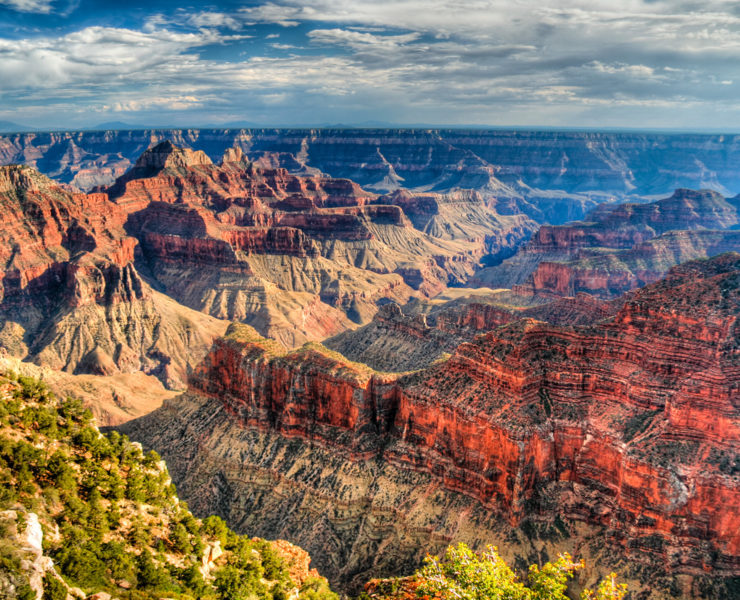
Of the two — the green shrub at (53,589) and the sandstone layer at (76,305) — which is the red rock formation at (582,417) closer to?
the green shrub at (53,589)

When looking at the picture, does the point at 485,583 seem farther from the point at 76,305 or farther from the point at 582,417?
the point at 76,305

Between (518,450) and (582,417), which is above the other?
(582,417)

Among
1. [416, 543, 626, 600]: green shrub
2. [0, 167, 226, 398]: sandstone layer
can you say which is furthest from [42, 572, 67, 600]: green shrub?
[0, 167, 226, 398]: sandstone layer

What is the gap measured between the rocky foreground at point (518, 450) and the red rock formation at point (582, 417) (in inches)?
5.6

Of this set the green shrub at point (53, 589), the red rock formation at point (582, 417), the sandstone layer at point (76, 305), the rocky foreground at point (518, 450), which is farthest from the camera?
the sandstone layer at point (76, 305)

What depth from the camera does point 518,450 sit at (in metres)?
54.6

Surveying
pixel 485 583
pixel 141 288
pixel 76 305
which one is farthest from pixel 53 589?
pixel 141 288

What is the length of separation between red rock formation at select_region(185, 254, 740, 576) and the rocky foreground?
144 mm

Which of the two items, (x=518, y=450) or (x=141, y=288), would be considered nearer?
(x=518, y=450)

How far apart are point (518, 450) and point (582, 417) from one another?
24.1ft

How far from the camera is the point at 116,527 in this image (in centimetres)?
3088

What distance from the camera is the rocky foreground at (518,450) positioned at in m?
49.4

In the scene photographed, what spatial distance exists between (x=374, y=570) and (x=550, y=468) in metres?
18.8

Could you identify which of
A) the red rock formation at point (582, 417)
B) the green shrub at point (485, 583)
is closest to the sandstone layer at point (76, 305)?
the red rock formation at point (582, 417)
